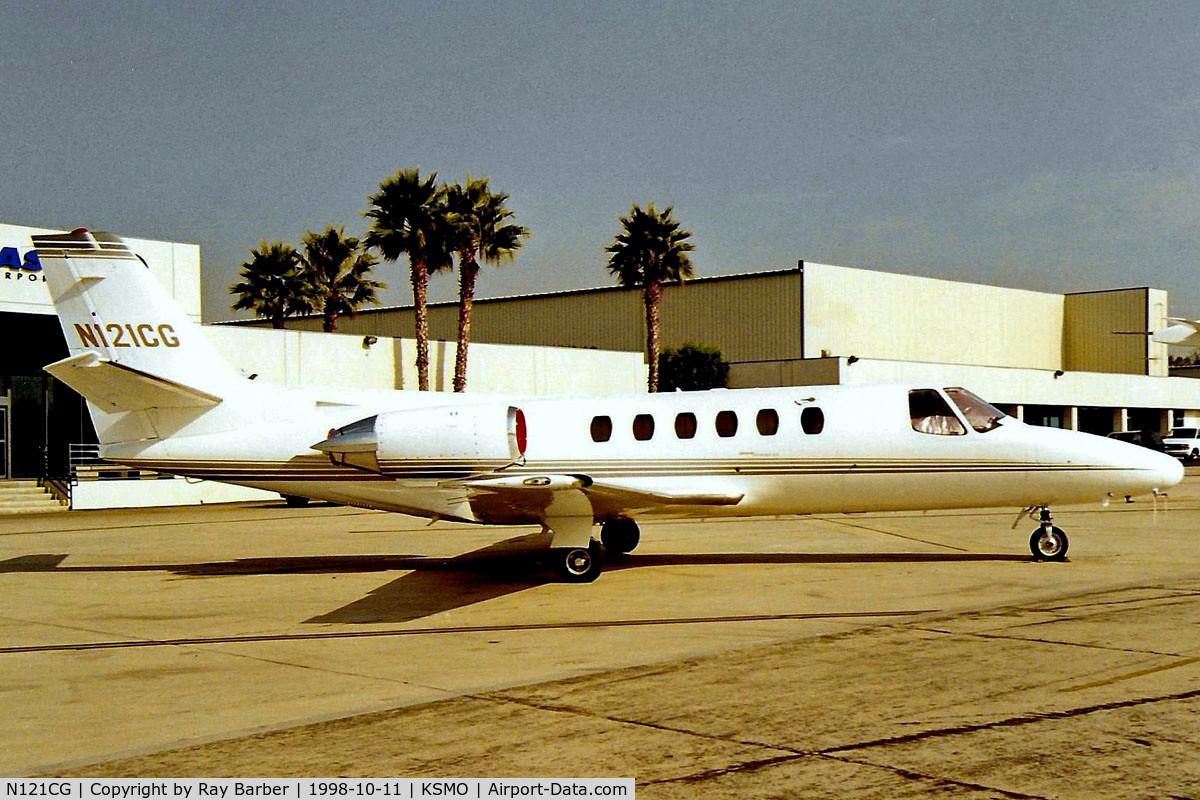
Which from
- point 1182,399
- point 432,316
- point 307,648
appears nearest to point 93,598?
point 307,648

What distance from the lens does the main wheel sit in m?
16.1

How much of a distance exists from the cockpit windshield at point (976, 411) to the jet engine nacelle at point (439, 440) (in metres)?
6.57

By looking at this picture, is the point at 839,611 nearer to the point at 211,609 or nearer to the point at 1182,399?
the point at 211,609

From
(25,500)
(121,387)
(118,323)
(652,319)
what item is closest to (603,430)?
(121,387)

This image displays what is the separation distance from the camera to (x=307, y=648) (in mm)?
11547

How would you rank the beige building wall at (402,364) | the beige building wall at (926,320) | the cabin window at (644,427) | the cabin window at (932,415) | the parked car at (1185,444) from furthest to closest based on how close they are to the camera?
the beige building wall at (926,320), the parked car at (1185,444), the beige building wall at (402,364), the cabin window at (644,427), the cabin window at (932,415)

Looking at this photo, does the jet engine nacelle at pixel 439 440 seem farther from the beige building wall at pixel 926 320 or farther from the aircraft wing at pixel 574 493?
the beige building wall at pixel 926 320

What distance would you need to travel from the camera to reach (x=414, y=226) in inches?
1729

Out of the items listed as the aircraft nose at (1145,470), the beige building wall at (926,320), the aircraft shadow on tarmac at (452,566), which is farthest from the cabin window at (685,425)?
the beige building wall at (926,320)

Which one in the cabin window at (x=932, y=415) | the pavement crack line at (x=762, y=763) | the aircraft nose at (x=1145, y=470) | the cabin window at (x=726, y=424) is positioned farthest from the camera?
the cabin window at (x=726, y=424)

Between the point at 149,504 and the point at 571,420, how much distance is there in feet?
78.7

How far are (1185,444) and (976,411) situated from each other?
170 ft

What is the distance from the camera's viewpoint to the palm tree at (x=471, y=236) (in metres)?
44.2
